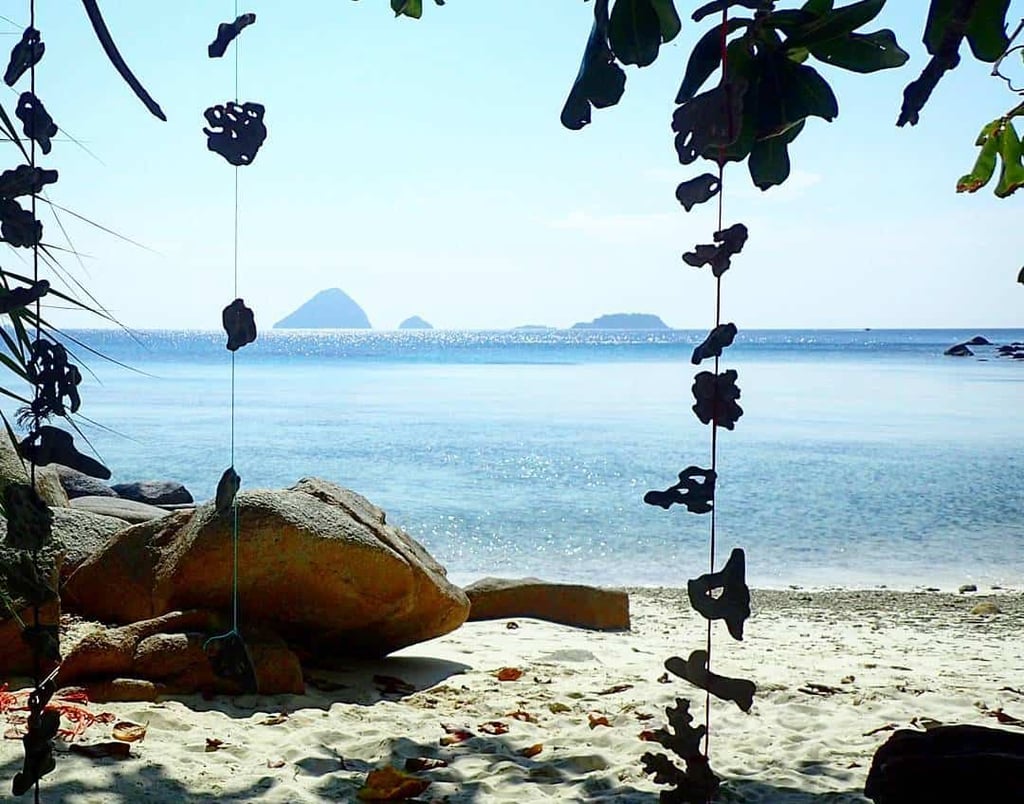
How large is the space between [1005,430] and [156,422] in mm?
18651

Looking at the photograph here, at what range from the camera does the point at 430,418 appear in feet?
82.3

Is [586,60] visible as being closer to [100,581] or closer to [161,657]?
[161,657]

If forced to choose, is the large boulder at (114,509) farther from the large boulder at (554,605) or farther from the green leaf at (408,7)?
the green leaf at (408,7)

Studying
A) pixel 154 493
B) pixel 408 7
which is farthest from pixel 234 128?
pixel 154 493

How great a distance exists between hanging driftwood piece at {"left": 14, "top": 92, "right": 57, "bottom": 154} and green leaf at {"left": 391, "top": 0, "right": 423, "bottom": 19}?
1.48 m

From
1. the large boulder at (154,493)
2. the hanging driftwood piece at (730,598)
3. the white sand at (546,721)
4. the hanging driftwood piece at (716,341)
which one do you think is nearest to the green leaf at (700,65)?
the hanging driftwood piece at (716,341)

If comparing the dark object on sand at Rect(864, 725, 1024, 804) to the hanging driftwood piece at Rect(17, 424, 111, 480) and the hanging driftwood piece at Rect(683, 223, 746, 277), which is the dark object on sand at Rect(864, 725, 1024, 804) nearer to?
the hanging driftwood piece at Rect(683, 223, 746, 277)

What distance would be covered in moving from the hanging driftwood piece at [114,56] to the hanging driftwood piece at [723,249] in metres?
0.79

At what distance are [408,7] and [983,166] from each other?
178cm

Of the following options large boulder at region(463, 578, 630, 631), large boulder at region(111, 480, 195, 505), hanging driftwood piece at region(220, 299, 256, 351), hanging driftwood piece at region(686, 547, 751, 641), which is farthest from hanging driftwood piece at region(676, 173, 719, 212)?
large boulder at region(111, 480, 195, 505)

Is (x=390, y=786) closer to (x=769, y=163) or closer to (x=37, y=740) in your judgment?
(x=37, y=740)

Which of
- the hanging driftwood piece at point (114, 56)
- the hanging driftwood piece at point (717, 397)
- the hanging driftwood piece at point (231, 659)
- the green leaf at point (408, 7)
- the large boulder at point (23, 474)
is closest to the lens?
the hanging driftwood piece at point (114, 56)

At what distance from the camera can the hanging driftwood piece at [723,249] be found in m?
1.52

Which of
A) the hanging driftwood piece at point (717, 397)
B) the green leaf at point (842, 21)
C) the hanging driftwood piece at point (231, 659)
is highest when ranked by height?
the green leaf at point (842, 21)
